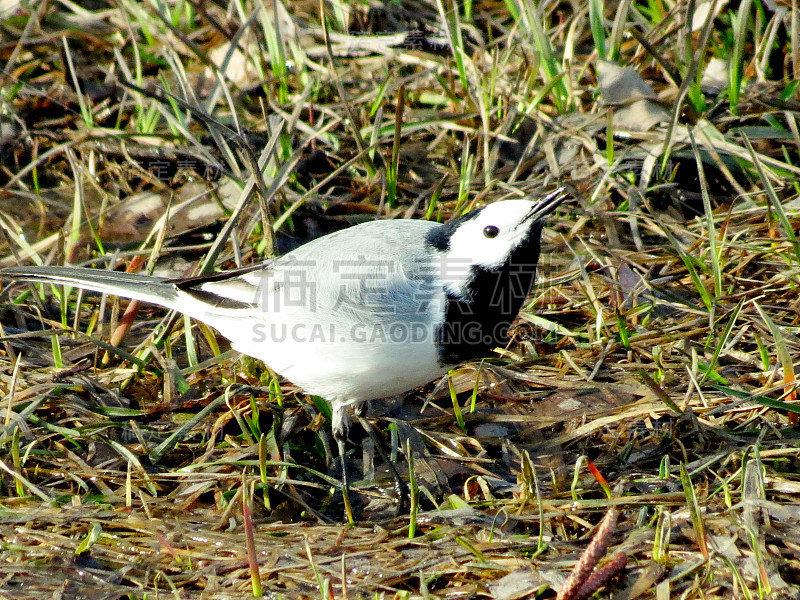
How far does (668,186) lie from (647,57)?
4.02ft

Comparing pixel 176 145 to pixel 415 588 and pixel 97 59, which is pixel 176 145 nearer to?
pixel 97 59

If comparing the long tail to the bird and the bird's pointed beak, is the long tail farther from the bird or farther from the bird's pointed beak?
the bird's pointed beak

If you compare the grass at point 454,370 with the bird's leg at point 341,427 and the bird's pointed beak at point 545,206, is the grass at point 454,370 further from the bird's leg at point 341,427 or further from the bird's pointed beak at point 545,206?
the bird's pointed beak at point 545,206

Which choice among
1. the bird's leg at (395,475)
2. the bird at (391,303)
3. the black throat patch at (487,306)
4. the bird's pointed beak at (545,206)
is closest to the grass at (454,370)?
the bird's leg at (395,475)

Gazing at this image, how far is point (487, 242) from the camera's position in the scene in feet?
13.8

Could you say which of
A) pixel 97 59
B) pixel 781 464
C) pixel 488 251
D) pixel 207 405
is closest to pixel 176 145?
pixel 97 59

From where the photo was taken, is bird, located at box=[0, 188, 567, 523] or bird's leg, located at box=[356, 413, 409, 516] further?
bird's leg, located at box=[356, 413, 409, 516]

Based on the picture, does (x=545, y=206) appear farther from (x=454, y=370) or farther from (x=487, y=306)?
Answer: (x=454, y=370)

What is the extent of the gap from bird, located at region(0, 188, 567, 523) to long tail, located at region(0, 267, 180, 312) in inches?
16.4

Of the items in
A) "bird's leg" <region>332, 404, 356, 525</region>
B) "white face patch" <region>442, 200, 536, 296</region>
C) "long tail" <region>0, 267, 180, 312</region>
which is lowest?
"bird's leg" <region>332, 404, 356, 525</region>

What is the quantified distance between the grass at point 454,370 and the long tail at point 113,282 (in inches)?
11.1

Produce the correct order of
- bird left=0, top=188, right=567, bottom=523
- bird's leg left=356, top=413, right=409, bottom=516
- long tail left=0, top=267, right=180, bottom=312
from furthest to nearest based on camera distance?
long tail left=0, top=267, right=180, bottom=312 → bird's leg left=356, top=413, right=409, bottom=516 → bird left=0, top=188, right=567, bottom=523

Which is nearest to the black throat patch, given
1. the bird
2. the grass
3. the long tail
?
the bird

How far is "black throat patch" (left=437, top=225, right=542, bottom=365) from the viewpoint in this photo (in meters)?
4.11
